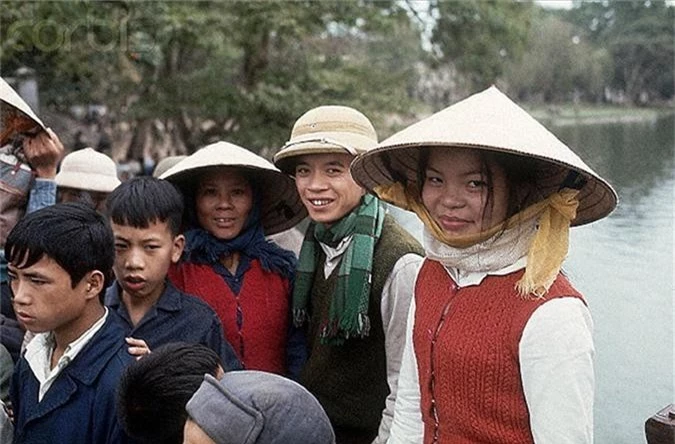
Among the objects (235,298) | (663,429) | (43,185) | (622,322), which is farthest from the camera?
(622,322)

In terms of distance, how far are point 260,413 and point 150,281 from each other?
29.4 inches

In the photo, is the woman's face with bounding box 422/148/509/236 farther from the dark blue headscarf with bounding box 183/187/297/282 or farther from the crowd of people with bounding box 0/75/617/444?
the dark blue headscarf with bounding box 183/187/297/282

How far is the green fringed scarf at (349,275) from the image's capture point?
5.12ft

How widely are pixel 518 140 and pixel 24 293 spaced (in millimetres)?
920

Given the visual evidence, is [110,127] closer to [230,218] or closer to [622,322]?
[622,322]

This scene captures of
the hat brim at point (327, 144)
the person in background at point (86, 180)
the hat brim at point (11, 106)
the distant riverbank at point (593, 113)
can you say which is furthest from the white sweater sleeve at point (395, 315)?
the distant riverbank at point (593, 113)

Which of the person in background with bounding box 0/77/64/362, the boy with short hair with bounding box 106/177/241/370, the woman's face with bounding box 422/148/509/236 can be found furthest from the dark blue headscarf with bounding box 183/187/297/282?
the woman's face with bounding box 422/148/509/236

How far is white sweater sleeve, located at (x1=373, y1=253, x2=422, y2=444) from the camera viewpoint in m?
1.57

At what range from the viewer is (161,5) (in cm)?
627

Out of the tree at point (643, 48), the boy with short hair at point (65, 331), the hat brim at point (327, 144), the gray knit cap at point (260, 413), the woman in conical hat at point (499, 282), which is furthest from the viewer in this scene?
the tree at point (643, 48)

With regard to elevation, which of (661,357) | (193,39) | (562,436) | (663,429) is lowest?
(661,357)

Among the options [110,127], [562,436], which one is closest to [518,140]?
[562,436]

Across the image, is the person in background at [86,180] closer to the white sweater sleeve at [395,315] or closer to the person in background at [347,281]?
the person in background at [347,281]

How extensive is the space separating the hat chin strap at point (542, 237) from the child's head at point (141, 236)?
689 mm
